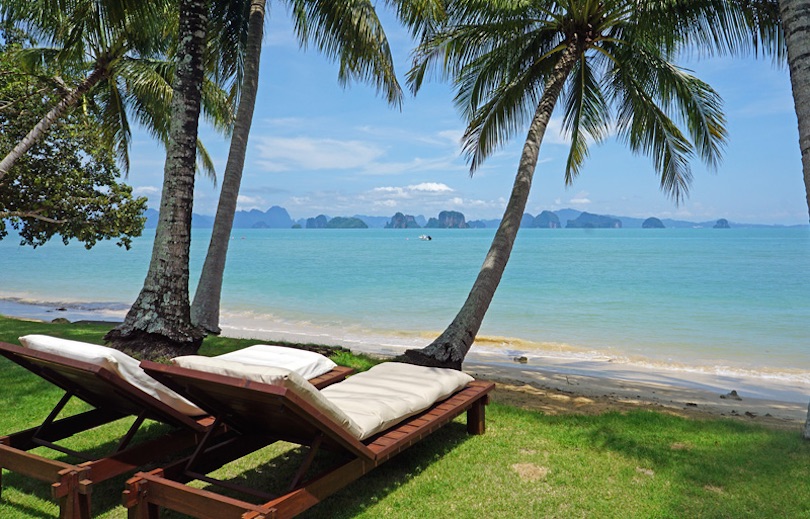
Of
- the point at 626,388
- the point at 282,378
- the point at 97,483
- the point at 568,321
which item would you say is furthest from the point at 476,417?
the point at 568,321

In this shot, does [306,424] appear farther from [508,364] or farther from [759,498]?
[508,364]

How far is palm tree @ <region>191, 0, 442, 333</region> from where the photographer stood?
7.72 m

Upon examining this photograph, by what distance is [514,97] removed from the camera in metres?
8.49

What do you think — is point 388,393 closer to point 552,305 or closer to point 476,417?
point 476,417

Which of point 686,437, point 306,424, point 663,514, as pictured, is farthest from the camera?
point 686,437

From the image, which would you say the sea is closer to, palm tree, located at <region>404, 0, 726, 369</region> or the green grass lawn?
palm tree, located at <region>404, 0, 726, 369</region>

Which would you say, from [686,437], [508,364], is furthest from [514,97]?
[686,437]

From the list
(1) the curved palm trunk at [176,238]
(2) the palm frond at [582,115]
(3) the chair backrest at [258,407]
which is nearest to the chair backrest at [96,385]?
(3) the chair backrest at [258,407]

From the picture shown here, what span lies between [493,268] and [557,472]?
312 cm

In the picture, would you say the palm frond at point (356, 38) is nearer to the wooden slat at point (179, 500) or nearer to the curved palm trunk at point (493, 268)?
the curved palm trunk at point (493, 268)

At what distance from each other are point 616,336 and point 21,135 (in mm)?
13253

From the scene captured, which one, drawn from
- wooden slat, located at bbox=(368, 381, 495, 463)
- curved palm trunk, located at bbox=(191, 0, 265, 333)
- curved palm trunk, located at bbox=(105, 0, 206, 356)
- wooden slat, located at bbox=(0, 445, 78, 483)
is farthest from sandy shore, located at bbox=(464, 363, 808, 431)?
curved palm trunk, located at bbox=(191, 0, 265, 333)

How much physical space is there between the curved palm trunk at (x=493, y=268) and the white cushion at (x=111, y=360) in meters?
3.18

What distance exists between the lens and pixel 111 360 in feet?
8.99
